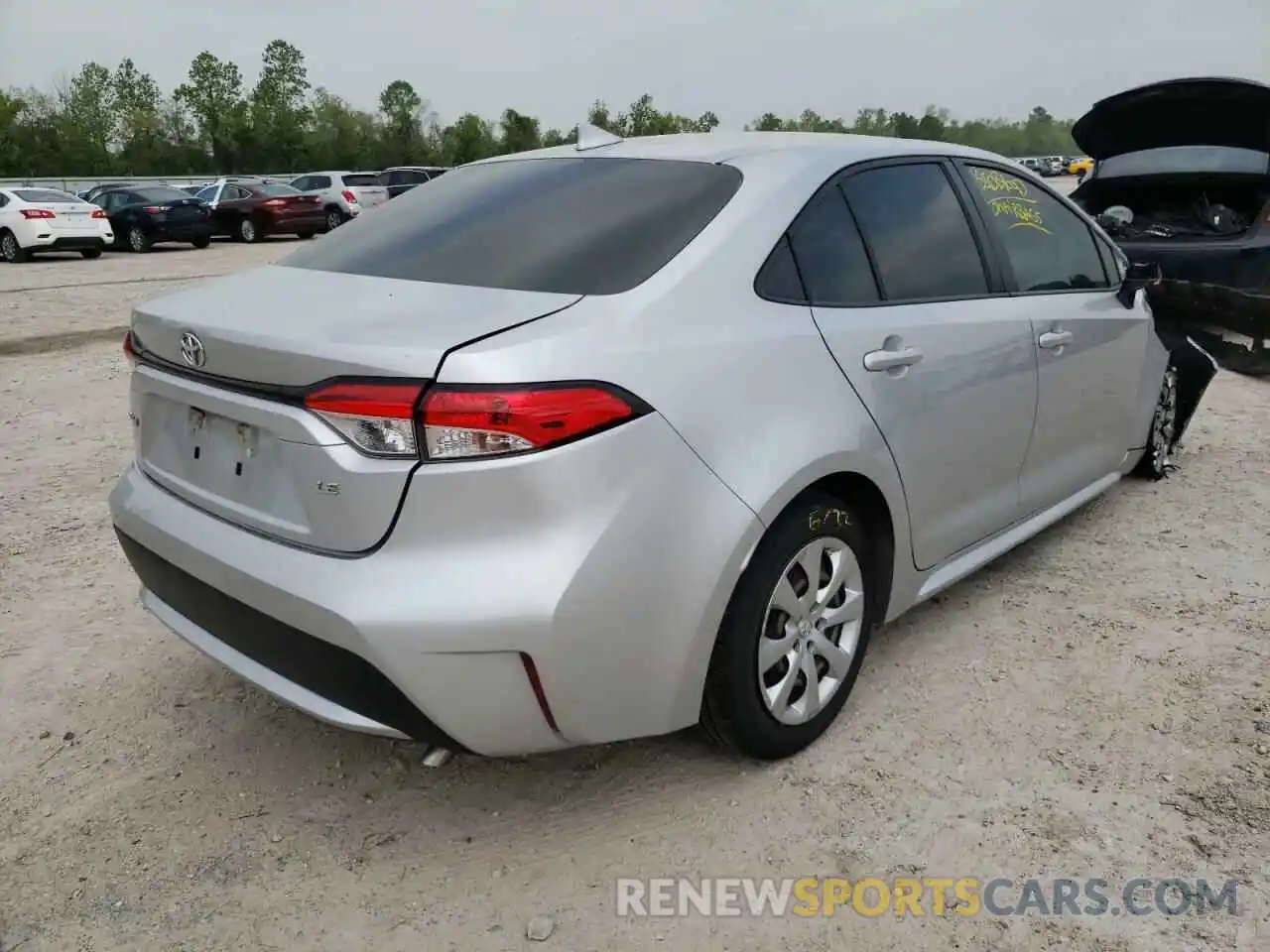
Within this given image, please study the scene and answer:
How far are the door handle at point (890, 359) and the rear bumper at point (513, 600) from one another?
66cm

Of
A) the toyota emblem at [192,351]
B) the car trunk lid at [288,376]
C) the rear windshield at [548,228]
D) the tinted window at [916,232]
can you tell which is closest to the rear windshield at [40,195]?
the rear windshield at [548,228]

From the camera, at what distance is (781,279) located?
2.56 m

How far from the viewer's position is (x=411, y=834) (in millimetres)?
2494

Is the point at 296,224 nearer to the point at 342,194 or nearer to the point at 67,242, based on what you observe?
the point at 342,194

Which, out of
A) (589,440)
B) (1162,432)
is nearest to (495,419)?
(589,440)

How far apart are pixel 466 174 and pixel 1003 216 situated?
1.82 m

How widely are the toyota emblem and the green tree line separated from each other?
185 feet

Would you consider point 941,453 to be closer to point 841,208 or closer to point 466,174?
point 841,208

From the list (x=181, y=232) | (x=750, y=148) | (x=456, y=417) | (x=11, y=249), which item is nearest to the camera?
(x=456, y=417)

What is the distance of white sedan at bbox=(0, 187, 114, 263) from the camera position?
18.3m

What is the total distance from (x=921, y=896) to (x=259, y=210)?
77.2 ft

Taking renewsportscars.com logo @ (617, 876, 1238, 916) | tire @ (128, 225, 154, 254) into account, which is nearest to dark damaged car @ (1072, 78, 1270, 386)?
renewsportscars.com logo @ (617, 876, 1238, 916)

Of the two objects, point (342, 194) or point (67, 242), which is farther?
point (342, 194)

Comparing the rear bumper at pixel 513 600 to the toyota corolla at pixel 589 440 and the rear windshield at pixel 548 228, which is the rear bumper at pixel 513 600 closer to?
the toyota corolla at pixel 589 440
